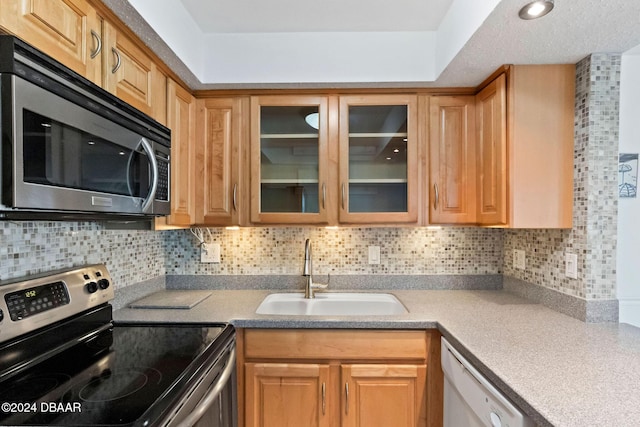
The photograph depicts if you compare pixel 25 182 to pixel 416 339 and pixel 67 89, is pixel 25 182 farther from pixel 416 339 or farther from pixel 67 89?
pixel 416 339

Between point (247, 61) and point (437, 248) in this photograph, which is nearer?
point (247, 61)

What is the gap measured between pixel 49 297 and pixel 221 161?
3.28 ft

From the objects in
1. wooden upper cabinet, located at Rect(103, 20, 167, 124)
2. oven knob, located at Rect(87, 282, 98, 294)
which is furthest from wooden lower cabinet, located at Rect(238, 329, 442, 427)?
wooden upper cabinet, located at Rect(103, 20, 167, 124)

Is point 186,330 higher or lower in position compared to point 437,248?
lower

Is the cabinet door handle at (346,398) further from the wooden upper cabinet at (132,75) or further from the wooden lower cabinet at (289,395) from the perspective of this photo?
the wooden upper cabinet at (132,75)

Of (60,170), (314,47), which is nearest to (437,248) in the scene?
(314,47)

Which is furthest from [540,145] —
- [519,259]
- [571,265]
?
[519,259]

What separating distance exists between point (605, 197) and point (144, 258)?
226 centimetres

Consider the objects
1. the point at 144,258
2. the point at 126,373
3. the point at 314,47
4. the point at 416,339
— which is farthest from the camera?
the point at 144,258

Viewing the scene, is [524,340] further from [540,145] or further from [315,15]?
[315,15]

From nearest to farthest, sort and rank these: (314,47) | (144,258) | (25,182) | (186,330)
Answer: (25,182)
(186,330)
(314,47)
(144,258)

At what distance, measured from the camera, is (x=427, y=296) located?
6.40ft

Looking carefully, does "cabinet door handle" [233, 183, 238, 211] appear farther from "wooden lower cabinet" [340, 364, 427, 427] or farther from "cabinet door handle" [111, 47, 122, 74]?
"wooden lower cabinet" [340, 364, 427, 427]

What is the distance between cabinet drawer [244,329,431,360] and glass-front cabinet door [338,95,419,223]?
2.00 ft
